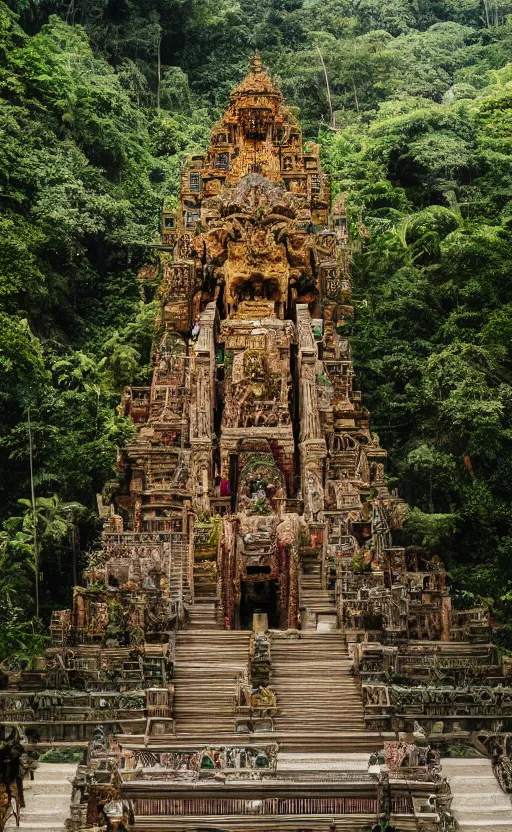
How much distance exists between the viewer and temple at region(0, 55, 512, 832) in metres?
A: 22.0

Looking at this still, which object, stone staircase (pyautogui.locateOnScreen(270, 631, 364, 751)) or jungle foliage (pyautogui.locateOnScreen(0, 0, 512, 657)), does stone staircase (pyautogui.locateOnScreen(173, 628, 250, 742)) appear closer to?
stone staircase (pyautogui.locateOnScreen(270, 631, 364, 751))

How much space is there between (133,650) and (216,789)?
6841 millimetres

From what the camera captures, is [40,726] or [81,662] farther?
[81,662]

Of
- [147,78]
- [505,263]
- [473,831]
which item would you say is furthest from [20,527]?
[147,78]

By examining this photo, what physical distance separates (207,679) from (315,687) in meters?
2.20

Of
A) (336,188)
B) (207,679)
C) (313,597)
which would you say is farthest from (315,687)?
(336,188)

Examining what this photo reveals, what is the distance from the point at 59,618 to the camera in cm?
3228

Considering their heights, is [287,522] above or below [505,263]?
below

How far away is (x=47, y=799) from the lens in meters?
21.9

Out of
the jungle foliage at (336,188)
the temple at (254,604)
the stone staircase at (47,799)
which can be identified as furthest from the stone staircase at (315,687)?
the jungle foliage at (336,188)

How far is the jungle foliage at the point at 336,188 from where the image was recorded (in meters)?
42.7

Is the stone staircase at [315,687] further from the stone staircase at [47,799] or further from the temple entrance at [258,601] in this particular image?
the stone staircase at [47,799]

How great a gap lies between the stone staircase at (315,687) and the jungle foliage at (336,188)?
25.8 feet

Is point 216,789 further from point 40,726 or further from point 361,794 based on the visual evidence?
point 40,726
